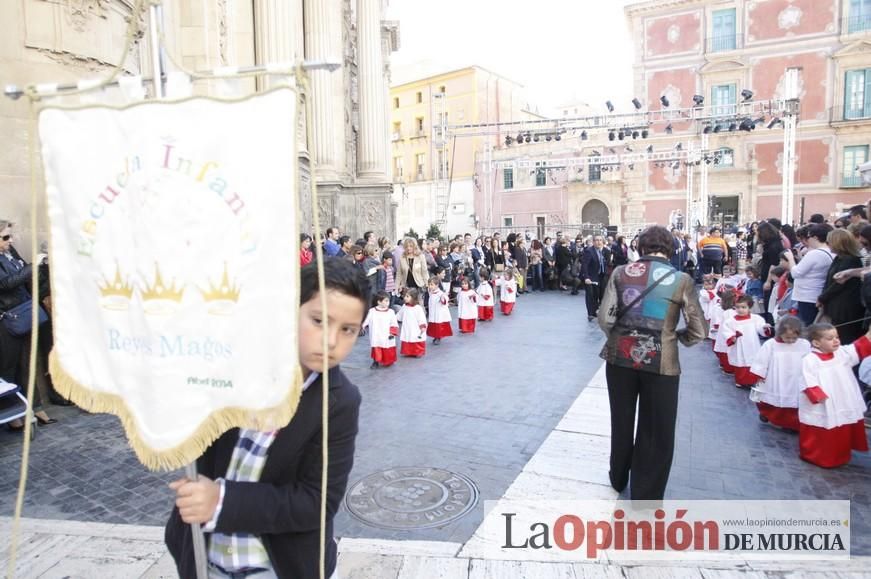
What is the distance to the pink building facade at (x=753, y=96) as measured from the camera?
35656mm

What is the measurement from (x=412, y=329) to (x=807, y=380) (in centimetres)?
599

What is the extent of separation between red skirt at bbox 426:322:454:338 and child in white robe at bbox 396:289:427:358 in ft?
4.00

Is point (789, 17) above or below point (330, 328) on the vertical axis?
above

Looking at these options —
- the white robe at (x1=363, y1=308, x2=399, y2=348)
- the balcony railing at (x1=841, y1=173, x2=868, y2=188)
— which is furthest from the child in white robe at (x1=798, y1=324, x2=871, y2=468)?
the balcony railing at (x1=841, y1=173, x2=868, y2=188)

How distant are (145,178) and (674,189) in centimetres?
4219

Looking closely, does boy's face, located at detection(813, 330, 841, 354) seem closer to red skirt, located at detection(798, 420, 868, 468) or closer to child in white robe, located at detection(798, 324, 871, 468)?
child in white robe, located at detection(798, 324, 871, 468)

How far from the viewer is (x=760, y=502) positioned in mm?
4336

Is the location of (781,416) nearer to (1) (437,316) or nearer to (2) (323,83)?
(1) (437,316)

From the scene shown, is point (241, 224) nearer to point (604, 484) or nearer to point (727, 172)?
point (604, 484)

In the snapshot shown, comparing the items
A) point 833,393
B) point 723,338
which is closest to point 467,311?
point 723,338

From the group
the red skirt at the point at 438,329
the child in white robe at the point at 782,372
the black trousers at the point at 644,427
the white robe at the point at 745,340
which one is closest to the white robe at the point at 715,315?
the white robe at the point at 745,340

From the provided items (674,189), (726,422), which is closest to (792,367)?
(726,422)

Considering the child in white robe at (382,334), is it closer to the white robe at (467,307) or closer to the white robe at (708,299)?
the white robe at (467,307)

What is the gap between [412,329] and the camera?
977 cm
